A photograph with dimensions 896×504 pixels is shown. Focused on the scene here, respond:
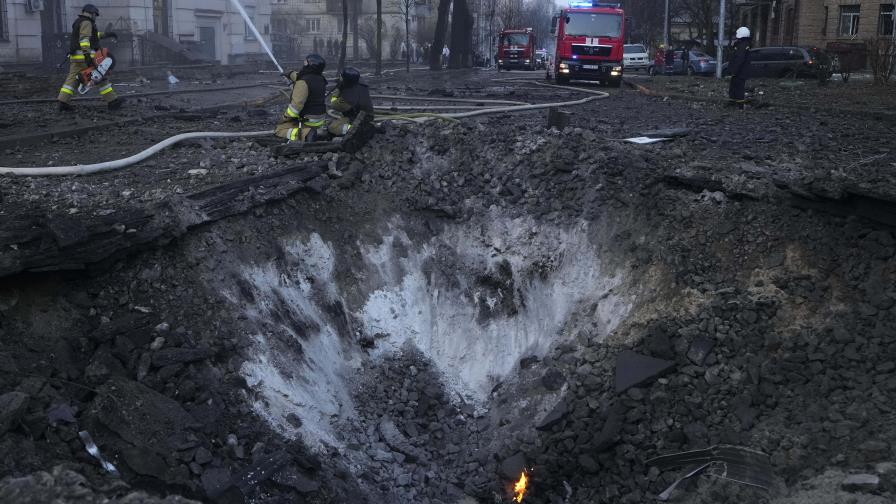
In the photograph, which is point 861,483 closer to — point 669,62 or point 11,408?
point 11,408

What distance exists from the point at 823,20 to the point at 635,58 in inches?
351

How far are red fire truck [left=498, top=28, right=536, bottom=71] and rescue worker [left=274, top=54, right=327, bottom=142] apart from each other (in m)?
30.1

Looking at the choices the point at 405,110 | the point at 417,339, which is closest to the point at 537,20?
the point at 405,110

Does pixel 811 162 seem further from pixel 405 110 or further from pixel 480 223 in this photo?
pixel 405 110

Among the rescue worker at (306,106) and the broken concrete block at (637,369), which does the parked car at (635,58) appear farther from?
the broken concrete block at (637,369)

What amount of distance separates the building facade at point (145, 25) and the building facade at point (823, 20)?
1090 inches

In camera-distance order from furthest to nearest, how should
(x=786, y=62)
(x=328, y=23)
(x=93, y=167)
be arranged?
(x=328, y=23) < (x=786, y=62) < (x=93, y=167)

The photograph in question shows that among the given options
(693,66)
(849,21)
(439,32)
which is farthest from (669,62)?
(439,32)

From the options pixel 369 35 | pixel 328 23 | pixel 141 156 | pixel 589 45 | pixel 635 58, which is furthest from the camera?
pixel 328 23

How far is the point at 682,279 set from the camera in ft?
22.2

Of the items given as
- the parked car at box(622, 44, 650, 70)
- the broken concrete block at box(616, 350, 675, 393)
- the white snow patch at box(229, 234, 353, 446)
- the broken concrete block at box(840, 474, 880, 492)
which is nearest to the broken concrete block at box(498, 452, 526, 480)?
the broken concrete block at box(616, 350, 675, 393)

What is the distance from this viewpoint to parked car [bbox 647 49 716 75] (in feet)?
113

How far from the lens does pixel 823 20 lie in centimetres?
3788

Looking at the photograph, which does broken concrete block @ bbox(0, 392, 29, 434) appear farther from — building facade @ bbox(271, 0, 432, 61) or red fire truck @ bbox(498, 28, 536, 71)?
→ building facade @ bbox(271, 0, 432, 61)
